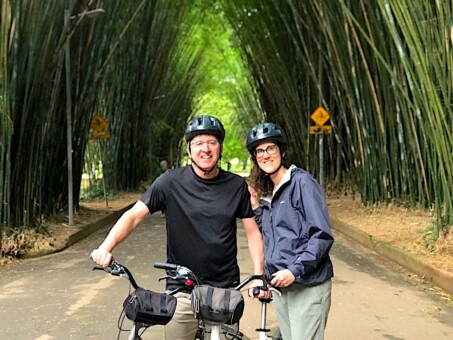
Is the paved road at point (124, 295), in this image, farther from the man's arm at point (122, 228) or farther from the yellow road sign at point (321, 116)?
the yellow road sign at point (321, 116)

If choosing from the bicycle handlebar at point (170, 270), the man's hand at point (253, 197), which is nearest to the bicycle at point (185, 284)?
the bicycle handlebar at point (170, 270)

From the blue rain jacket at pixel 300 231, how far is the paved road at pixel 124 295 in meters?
1.64

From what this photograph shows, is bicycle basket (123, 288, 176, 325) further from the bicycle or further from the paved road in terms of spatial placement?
the paved road

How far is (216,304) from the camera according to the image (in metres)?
1.95

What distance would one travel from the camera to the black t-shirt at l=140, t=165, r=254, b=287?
2234 millimetres

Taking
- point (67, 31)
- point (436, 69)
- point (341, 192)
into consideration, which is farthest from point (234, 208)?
point (341, 192)

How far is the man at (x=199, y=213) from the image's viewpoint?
2229 millimetres

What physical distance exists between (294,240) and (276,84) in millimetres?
11980

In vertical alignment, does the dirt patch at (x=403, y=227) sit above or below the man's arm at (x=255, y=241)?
below

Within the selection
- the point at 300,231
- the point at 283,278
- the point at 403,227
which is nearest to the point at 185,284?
the point at 283,278

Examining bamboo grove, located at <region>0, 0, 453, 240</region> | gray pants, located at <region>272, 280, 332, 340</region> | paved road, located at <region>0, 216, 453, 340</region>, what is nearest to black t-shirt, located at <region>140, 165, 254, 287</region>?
gray pants, located at <region>272, 280, 332, 340</region>

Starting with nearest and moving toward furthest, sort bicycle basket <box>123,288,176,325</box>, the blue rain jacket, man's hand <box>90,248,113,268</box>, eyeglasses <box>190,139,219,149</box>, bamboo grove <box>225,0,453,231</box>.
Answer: bicycle basket <box>123,288,176,325</box> < man's hand <box>90,248,113,268</box> < the blue rain jacket < eyeglasses <box>190,139,219,149</box> < bamboo grove <box>225,0,453,231</box>

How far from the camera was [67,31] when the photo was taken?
303 inches

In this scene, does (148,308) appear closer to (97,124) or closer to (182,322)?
(182,322)
